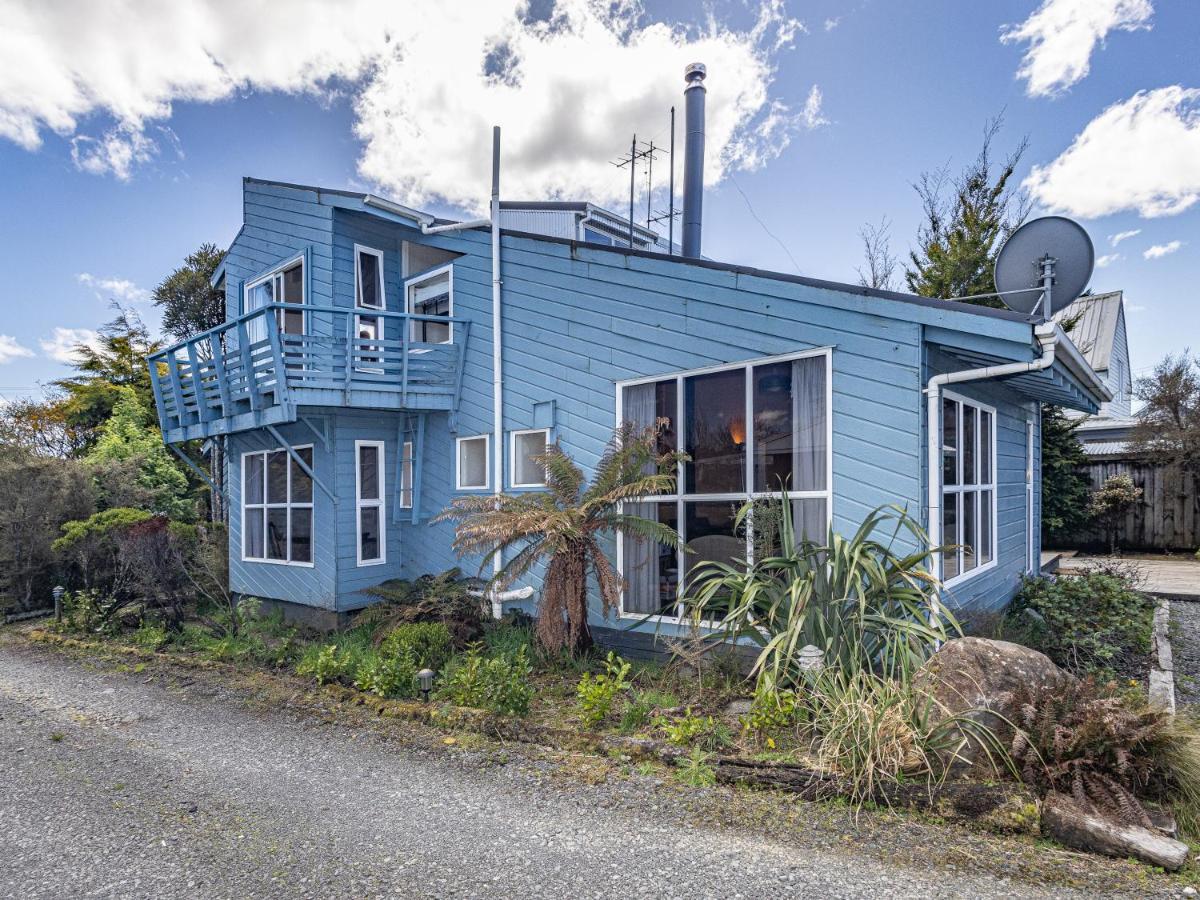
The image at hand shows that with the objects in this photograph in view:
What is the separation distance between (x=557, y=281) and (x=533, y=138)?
6.80 metres

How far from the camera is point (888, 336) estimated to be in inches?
188

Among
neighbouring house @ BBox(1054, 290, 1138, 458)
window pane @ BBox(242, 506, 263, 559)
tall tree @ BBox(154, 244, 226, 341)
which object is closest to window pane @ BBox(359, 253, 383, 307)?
window pane @ BBox(242, 506, 263, 559)

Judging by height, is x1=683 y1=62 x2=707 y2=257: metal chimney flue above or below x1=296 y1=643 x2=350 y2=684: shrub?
above

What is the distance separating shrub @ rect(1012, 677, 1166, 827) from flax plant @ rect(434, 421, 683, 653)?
265 cm

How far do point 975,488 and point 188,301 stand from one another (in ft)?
63.6

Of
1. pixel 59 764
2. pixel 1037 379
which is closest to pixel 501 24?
pixel 1037 379

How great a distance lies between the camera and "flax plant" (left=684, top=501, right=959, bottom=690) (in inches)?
159

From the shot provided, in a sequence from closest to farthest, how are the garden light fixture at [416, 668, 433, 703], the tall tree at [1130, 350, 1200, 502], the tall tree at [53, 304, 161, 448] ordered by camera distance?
the garden light fixture at [416, 668, 433, 703] < the tall tree at [1130, 350, 1200, 502] < the tall tree at [53, 304, 161, 448]

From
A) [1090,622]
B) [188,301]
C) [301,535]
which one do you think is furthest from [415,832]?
[188,301]

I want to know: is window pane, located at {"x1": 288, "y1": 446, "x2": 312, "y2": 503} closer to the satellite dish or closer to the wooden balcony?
the wooden balcony

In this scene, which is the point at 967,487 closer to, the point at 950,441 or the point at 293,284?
the point at 950,441

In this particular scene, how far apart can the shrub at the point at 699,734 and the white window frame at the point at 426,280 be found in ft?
17.5

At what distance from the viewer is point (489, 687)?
15.5ft

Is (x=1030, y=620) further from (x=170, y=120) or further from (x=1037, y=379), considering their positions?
(x=170, y=120)
